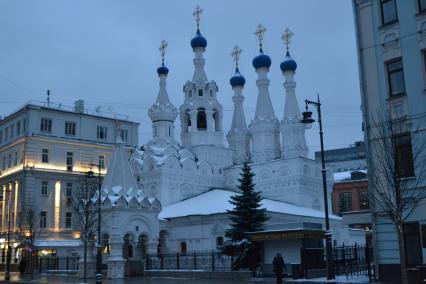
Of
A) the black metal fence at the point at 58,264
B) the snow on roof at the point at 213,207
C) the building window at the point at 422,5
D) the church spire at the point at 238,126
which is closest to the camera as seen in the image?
the building window at the point at 422,5

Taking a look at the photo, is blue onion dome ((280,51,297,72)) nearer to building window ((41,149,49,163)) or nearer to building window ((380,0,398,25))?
building window ((41,149,49,163))

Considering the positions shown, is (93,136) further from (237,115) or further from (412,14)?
(412,14)

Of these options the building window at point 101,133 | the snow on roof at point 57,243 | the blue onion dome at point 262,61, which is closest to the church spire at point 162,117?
the building window at point 101,133

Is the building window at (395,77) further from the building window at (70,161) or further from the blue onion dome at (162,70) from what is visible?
the building window at (70,161)

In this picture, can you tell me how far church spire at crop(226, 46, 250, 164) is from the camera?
58.4 metres

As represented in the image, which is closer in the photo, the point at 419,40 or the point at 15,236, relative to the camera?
the point at 419,40

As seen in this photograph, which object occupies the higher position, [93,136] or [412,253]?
[93,136]

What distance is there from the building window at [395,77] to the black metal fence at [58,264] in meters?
24.6

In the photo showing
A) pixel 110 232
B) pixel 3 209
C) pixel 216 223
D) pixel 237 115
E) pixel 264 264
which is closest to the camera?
pixel 264 264

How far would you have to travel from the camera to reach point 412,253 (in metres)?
20.0

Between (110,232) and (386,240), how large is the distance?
17.9m

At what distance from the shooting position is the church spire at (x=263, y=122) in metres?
54.5

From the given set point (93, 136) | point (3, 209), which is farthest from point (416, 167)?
point (3, 209)

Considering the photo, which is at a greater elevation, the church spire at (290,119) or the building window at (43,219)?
the church spire at (290,119)
